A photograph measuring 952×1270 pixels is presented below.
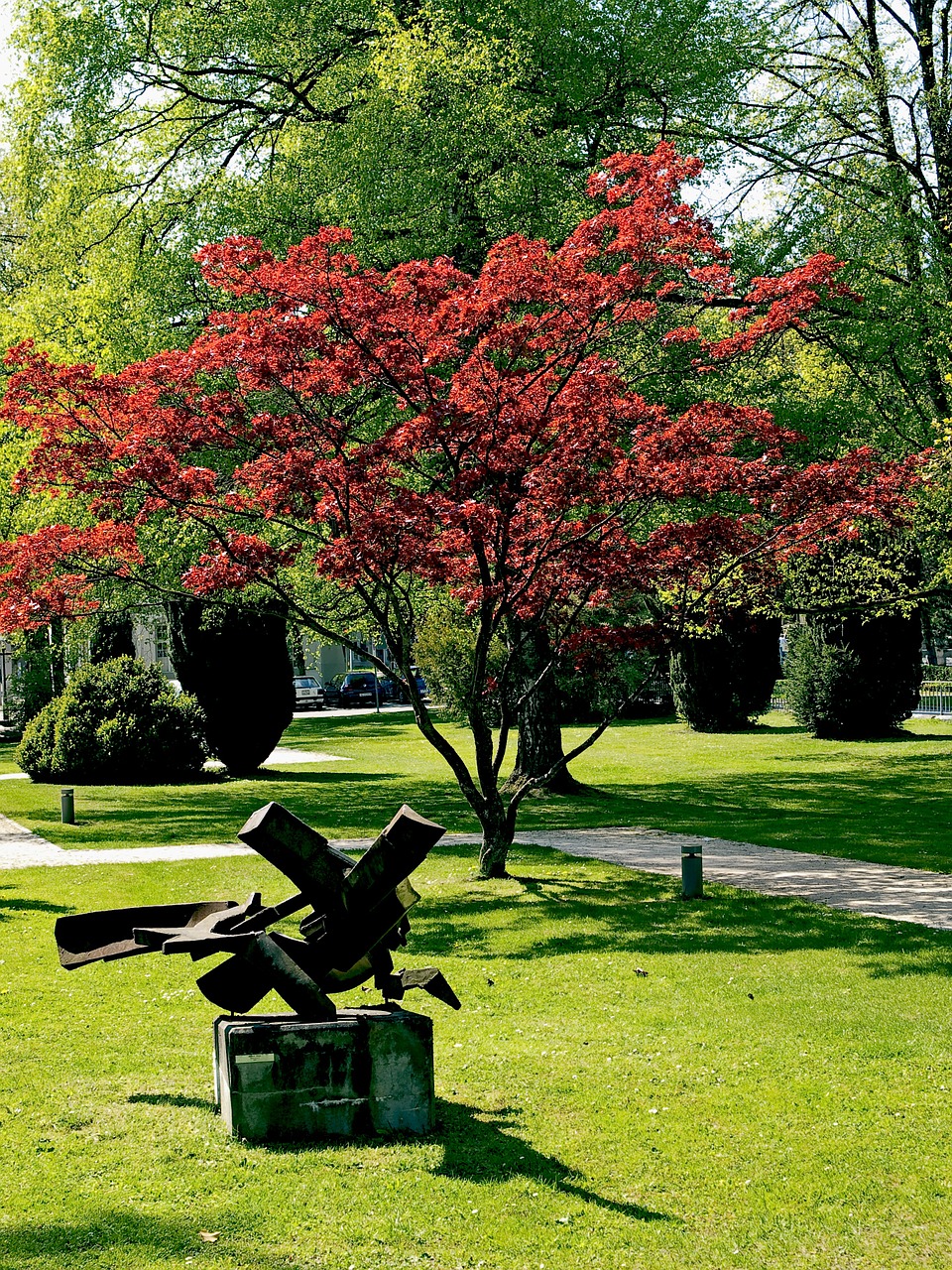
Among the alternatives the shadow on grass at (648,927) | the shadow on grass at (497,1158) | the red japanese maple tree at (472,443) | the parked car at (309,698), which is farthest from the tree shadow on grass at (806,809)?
the parked car at (309,698)

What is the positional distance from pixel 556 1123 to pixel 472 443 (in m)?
6.37

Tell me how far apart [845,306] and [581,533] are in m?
7.50

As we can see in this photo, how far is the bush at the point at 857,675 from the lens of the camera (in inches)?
1064

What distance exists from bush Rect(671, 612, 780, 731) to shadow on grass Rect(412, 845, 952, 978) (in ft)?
59.4

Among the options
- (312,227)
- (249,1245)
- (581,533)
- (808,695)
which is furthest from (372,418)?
(808,695)

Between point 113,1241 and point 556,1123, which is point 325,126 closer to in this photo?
point 556,1123

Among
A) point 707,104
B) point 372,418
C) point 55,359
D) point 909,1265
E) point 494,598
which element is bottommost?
point 909,1265

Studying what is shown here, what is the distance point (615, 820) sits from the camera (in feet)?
54.7

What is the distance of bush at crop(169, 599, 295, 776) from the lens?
2247 cm

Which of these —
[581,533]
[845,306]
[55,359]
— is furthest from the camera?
[55,359]

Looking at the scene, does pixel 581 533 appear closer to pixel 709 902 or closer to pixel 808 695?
pixel 709 902

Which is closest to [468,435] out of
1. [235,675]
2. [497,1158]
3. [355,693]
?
[497,1158]

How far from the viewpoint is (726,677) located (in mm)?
30562

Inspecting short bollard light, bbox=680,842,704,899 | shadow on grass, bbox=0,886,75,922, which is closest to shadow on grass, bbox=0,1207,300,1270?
shadow on grass, bbox=0,886,75,922
